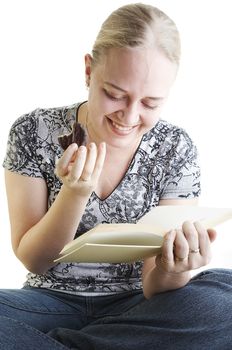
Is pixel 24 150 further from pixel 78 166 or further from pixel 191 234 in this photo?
pixel 191 234

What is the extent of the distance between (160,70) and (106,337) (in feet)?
1.77

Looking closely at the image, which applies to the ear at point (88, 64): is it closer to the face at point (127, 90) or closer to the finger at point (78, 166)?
the face at point (127, 90)

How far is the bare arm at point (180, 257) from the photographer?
112 centimetres

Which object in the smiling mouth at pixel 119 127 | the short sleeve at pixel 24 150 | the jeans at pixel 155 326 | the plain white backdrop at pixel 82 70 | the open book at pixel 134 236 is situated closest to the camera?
the open book at pixel 134 236

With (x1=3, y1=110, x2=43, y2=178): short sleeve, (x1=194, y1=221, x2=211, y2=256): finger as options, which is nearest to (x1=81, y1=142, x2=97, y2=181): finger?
(x1=194, y1=221, x2=211, y2=256): finger

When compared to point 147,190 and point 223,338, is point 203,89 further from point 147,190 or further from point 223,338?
point 223,338

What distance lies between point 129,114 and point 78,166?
211 millimetres

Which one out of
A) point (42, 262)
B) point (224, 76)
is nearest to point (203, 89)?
point (224, 76)

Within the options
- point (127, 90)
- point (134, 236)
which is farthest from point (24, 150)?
point (134, 236)

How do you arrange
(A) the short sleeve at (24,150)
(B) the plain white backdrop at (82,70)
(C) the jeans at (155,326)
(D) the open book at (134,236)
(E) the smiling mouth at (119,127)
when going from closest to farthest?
(D) the open book at (134,236) → (C) the jeans at (155,326) → (E) the smiling mouth at (119,127) → (A) the short sleeve at (24,150) → (B) the plain white backdrop at (82,70)

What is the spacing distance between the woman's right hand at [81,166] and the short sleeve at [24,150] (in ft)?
0.85

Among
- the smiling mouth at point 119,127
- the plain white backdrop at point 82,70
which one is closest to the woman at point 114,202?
the smiling mouth at point 119,127

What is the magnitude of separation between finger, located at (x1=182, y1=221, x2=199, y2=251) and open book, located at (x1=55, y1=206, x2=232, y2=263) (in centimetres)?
3

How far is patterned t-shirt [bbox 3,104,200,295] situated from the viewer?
1.43m
